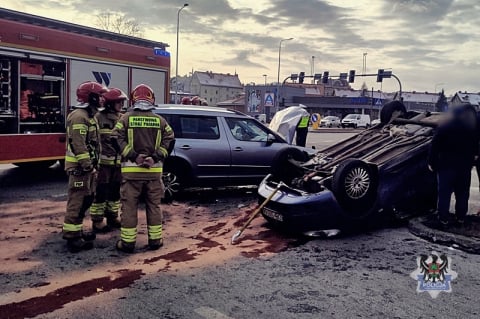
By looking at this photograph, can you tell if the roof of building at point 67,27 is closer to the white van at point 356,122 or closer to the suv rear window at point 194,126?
the suv rear window at point 194,126

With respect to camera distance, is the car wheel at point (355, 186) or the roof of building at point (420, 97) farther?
the roof of building at point (420, 97)

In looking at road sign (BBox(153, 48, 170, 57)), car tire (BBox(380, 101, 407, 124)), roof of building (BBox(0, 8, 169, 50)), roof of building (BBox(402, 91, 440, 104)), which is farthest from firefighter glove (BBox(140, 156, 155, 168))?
roof of building (BBox(402, 91, 440, 104))

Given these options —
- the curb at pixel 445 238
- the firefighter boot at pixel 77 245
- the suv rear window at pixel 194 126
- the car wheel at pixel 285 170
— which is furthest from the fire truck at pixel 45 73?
the curb at pixel 445 238

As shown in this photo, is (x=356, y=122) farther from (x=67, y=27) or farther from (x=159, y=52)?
(x=67, y=27)

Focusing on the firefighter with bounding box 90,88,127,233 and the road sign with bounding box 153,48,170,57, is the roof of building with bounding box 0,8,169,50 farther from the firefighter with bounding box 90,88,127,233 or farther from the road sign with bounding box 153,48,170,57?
the firefighter with bounding box 90,88,127,233

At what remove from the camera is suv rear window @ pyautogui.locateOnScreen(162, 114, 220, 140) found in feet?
25.8

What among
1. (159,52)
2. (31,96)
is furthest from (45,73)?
(159,52)

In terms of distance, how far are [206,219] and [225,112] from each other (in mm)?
2318

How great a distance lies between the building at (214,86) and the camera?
110562 mm

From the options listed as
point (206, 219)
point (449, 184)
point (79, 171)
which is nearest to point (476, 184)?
point (449, 184)

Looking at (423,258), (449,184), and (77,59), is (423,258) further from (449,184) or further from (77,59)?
(77,59)

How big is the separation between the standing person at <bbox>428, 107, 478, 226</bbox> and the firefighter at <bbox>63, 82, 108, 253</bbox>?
4.09 m

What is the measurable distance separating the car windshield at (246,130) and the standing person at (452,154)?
329 centimetres

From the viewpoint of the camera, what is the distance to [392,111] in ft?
25.0
